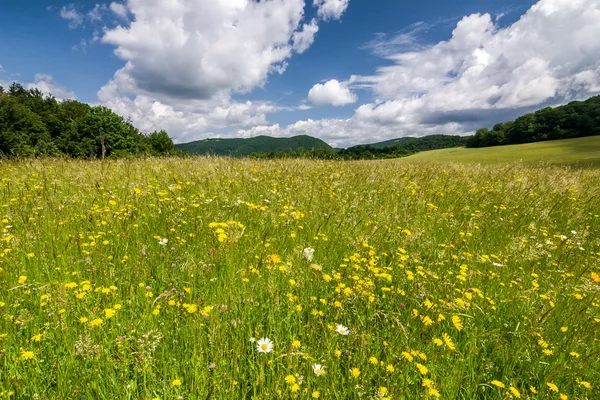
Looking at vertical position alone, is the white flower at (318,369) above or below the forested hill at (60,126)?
below

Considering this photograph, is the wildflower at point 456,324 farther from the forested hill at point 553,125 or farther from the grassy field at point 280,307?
the forested hill at point 553,125

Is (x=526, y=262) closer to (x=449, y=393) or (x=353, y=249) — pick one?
(x=353, y=249)

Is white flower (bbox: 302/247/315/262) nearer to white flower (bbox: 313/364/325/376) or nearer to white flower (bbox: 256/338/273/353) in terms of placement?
white flower (bbox: 256/338/273/353)

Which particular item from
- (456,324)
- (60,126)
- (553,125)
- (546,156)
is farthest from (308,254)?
(553,125)

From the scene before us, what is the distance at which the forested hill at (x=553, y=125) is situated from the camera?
210 ft

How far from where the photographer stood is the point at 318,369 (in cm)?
184

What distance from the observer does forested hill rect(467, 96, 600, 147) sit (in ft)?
210

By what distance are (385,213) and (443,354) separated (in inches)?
96.9

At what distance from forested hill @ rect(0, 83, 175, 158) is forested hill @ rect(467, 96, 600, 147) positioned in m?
87.7

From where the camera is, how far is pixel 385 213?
Answer: 4387mm

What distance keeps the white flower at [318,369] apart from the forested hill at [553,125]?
87.1 meters

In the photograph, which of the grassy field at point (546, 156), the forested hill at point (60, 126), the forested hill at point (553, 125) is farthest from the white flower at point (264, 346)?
the forested hill at point (553, 125)

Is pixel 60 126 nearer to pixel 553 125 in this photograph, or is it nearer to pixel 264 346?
pixel 264 346

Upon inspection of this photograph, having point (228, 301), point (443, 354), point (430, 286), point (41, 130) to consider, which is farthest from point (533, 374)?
point (41, 130)
